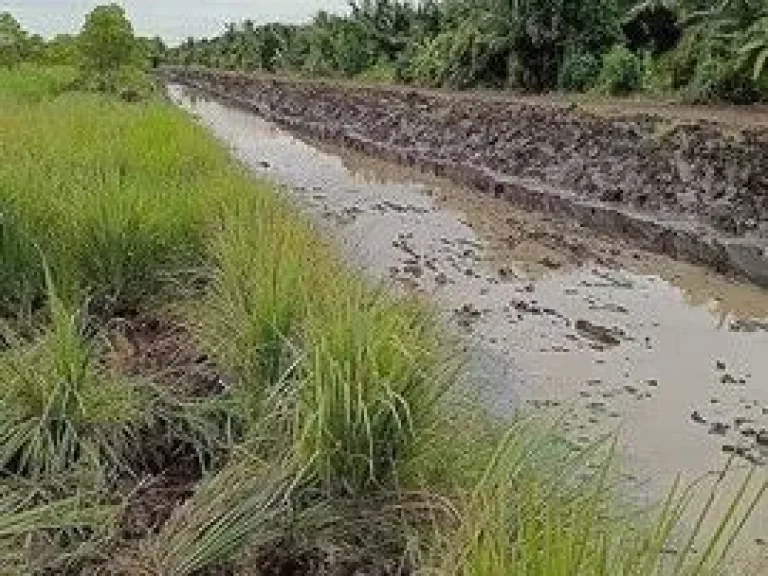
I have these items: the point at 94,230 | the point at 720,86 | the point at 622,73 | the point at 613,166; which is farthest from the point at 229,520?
the point at 622,73

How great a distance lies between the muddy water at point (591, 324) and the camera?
5402mm

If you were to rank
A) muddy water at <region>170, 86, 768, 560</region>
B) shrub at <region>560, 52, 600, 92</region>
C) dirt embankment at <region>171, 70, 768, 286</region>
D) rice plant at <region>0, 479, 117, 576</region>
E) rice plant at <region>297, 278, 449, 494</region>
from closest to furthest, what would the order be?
rice plant at <region>0, 479, 117, 576</region>, rice plant at <region>297, 278, 449, 494</region>, muddy water at <region>170, 86, 768, 560</region>, dirt embankment at <region>171, 70, 768, 286</region>, shrub at <region>560, 52, 600, 92</region>

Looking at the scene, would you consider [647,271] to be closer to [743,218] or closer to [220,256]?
[743,218]

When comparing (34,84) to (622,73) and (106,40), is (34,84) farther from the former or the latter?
(622,73)

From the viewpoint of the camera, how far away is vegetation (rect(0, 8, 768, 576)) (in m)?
2.73

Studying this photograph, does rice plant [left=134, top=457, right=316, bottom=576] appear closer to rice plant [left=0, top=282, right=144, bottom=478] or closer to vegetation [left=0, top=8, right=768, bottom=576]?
vegetation [left=0, top=8, right=768, bottom=576]

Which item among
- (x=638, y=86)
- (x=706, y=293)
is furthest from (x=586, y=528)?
(x=638, y=86)

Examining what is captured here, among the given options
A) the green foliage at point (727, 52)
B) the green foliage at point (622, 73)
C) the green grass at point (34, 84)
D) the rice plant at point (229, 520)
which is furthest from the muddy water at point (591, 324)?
the green foliage at point (622, 73)

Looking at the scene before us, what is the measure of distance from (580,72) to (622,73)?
2646 mm

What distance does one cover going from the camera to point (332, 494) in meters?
3.37

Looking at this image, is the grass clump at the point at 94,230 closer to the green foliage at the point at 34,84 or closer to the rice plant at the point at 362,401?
the rice plant at the point at 362,401

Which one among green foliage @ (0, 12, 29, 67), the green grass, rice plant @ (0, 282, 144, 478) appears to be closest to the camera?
rice plant @ (0, 282, 144, 478)

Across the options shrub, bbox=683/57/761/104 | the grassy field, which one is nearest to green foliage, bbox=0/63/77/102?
shrub, bbox=683/57/761/104

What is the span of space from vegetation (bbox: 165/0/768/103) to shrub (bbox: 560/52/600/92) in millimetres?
24
